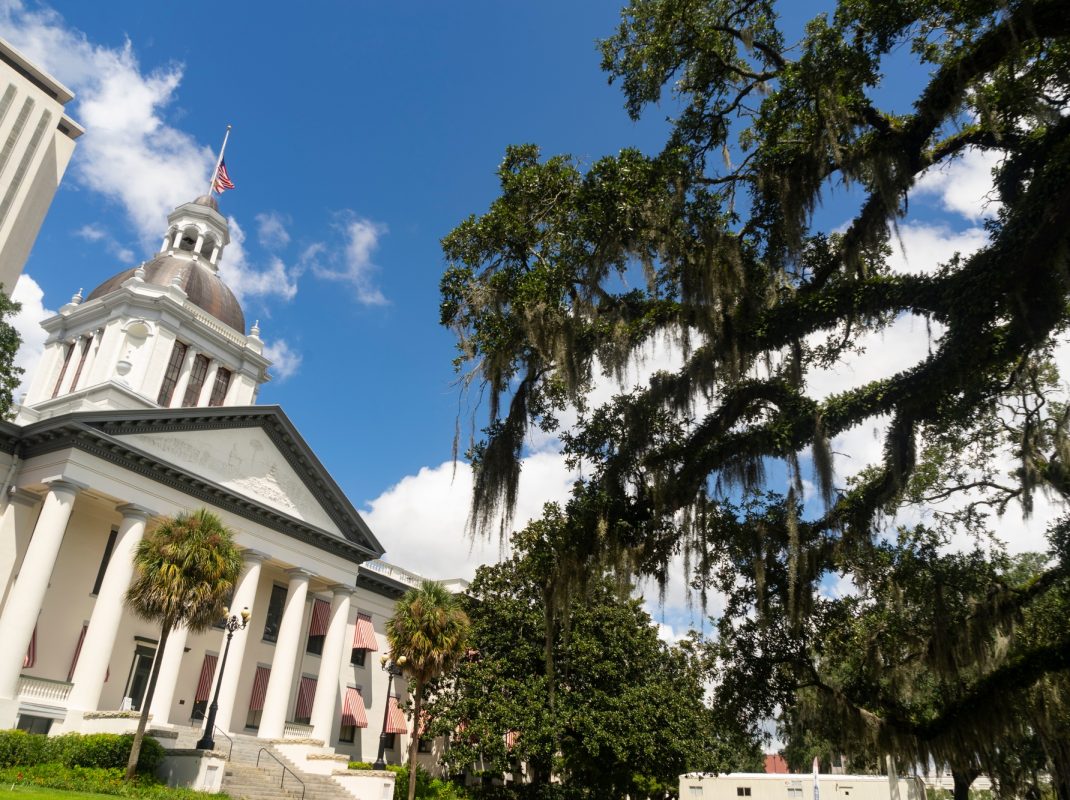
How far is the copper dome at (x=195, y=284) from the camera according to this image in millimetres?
43656

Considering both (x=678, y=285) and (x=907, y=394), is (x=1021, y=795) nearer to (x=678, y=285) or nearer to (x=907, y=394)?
(x=907, y=394)

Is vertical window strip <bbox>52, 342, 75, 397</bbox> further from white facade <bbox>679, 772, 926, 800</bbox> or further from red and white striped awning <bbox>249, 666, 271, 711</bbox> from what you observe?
white facade <bbox>679, 772, 926, 800</bbox>

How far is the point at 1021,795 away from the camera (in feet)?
93.3

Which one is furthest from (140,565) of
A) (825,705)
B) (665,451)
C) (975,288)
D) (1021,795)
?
(1021,795)

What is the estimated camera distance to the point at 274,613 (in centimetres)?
3262

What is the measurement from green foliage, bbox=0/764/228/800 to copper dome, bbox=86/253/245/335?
29497 millimetres

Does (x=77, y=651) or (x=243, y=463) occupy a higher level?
(x=243, y=463)

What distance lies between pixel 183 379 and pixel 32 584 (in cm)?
2090

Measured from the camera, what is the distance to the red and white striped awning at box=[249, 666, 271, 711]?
30.0 metres

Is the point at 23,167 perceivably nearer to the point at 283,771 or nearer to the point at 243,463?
the point at 243,463

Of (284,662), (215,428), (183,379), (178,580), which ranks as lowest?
(284,662)

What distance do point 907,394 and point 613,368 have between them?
4117mm

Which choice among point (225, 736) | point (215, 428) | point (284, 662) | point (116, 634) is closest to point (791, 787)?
point (284, 662)

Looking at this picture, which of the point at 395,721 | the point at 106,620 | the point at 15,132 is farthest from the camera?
the point at 15,132
